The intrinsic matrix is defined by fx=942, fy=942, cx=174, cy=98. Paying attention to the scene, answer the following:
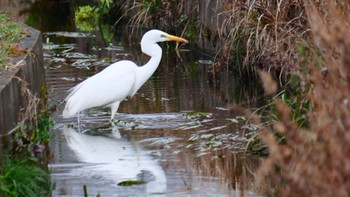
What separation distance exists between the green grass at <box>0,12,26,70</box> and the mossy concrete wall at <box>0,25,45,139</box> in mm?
92

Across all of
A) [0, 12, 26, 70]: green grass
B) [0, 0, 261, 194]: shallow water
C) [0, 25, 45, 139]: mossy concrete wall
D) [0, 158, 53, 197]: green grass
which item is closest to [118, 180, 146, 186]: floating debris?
[0, 0, 261, 194]: shallow water

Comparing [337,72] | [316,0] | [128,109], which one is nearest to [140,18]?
[128,109]

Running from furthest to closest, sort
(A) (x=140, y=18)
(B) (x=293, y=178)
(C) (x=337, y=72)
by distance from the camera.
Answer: (A) (x=140, y=18) < (C) (x=337, y=72) < (B) (x=293, y=178)

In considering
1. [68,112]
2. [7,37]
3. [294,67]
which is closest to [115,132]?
[68,112]

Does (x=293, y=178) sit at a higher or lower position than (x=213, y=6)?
lower

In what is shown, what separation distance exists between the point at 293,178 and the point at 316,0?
600cm

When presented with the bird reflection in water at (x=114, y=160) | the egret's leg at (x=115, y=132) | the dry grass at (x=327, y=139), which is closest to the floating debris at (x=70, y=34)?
the egret's leg at (x=115, y=132)

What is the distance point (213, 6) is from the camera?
51.0ft

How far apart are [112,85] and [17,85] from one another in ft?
9.01

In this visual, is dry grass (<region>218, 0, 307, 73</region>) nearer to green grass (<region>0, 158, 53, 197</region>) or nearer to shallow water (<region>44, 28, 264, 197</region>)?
shallow water (<region>44, 28, 264, 197</region>)

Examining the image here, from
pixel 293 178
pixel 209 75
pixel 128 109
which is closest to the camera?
pixel 293 178

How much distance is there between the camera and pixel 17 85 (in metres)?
7.86

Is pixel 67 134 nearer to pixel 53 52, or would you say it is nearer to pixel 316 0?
pixel 316 0

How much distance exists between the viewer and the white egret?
10.2 metres
